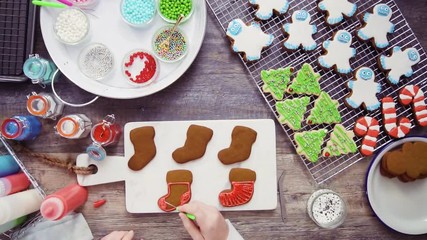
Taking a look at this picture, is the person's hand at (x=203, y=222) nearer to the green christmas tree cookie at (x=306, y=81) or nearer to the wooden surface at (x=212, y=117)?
the wooden surface at (x=212, y=117)

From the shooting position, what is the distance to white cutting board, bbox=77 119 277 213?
1624mm

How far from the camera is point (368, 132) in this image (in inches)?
62.0

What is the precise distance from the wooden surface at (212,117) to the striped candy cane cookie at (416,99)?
21 centimetres

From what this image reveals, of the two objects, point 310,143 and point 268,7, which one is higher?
point 268,7

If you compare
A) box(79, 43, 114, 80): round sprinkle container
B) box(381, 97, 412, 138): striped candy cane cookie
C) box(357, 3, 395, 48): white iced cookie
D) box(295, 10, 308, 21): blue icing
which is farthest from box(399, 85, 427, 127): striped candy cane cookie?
box(79, 43, 114, 80): round sprinkle container

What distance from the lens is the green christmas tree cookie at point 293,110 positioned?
158 cm

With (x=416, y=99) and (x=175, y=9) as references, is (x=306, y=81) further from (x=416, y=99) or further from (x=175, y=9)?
(x=175, y=9)

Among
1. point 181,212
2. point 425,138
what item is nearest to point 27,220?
point 181,212

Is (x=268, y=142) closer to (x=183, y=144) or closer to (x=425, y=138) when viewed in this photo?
(x=183, y=144)

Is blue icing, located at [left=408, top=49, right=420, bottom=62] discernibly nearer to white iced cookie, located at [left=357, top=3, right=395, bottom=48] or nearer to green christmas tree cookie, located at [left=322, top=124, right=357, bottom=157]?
white iced cookie, located at [left=357, top=3, right=395, bottom=48]

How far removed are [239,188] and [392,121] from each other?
0.52 m

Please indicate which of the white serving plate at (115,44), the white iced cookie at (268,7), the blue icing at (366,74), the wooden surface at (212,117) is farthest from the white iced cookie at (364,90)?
the white serving plate at (115,44)

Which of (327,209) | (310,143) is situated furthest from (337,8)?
(327,209)

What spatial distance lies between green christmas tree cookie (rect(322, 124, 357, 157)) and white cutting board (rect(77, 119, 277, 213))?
17cm
